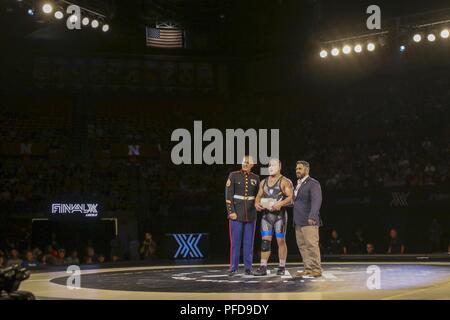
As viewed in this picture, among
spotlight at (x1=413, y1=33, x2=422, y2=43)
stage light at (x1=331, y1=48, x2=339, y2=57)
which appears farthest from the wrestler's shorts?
stage light at (x1=331, y1=48, x2=339, y2=57)

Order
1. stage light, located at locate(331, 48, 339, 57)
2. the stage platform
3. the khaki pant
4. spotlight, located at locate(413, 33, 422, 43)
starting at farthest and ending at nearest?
stage light, located at locate(331, 48, 339, 57)
spotlight, located at locate(413, 33, 422, 43)
the khaki pant
the stage platform

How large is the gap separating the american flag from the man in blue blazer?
24.0 m

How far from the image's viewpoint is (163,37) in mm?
34156

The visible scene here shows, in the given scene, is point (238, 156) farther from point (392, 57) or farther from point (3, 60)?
point (3, 60)

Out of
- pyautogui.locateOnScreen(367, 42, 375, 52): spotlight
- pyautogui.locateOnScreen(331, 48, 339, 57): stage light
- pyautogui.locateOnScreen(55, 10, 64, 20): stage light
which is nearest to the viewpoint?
pyautogui.locateOnScreen(55, 10, 64, 20): stage light

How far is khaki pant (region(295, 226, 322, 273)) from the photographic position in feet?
35.5

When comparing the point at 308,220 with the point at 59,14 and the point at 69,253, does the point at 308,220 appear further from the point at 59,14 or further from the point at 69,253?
the point at 69,253

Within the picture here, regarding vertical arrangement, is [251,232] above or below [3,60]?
→ below

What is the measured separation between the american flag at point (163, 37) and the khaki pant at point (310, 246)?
2443 centimetres

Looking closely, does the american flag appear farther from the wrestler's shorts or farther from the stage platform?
the wrestler's shorts
